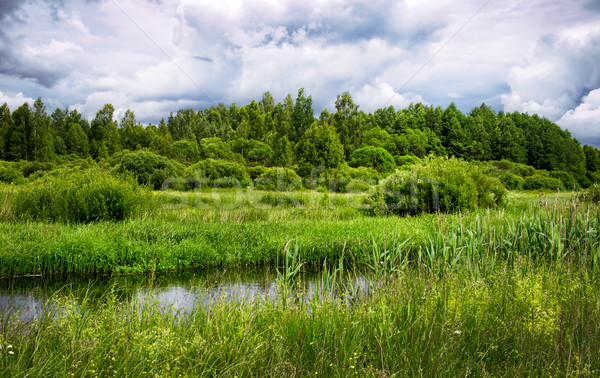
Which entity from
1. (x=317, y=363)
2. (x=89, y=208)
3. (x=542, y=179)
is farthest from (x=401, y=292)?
(x=542, y=179)

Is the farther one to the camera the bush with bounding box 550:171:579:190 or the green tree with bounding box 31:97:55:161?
the green tree with bounding box 31:97:55:161

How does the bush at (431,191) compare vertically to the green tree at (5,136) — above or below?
below

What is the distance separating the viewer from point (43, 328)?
10.7ft

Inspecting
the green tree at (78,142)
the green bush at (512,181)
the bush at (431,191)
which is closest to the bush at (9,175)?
the green tree at (78,142)

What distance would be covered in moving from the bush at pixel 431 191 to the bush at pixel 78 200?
8.46 m

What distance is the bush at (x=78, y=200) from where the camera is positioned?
10820mm

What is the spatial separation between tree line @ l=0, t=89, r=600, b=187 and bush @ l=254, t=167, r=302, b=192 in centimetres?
403

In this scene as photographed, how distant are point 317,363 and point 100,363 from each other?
4.78 ft

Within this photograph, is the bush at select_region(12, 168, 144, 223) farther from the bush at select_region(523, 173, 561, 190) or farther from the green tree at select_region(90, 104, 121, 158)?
the bush at select_region(523, 173, 561, 190)

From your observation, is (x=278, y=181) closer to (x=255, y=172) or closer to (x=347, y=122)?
(x=255, y=172)

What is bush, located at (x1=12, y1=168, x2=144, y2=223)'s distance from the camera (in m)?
10.8

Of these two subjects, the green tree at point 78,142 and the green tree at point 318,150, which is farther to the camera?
the green tree at point 78,142

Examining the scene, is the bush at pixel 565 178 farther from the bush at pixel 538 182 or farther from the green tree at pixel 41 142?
the green tree at pixel 41 142

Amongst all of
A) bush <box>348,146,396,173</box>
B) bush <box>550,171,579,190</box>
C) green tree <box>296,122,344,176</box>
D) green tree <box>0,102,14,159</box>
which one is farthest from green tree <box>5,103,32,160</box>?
bush <box>550,171,579,190</box>
